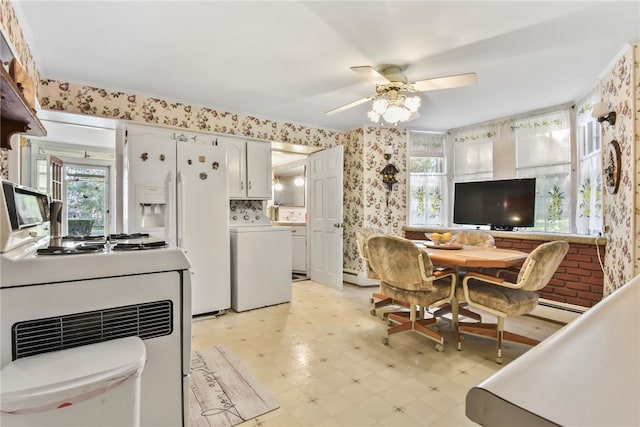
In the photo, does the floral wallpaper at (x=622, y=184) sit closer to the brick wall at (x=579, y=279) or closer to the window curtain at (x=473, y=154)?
the brick wall at (x=579, y=279)

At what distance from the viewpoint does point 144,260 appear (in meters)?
1.21

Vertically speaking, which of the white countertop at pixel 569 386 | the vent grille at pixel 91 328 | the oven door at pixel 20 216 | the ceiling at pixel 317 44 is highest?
the ceiling at pixel 317 44

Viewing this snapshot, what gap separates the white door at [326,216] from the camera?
4418 mm

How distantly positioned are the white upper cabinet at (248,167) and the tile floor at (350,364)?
4.83 feet


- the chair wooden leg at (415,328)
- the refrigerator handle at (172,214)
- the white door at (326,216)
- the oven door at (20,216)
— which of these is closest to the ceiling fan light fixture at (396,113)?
the chair wooden leg at (415,328)

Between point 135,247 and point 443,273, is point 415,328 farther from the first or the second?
point 135,247

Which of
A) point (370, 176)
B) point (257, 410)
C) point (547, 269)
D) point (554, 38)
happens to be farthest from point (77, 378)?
point (370, 176)

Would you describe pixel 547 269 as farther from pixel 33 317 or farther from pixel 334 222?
pixel 33 317

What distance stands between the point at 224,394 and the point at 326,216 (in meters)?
3.01

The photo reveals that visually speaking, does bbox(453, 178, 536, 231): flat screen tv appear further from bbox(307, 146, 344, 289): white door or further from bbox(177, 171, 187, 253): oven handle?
bbox(177, 171, 187, 253): oven handle

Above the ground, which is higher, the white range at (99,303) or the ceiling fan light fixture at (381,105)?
the ceiling fan light fixture at (381,105)

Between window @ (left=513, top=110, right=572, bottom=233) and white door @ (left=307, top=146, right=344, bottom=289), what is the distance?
2.40m

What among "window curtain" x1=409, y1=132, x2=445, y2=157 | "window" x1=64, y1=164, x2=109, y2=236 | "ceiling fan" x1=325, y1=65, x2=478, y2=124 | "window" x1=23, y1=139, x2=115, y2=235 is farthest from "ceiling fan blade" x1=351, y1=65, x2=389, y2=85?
"window" x1=64, y1=164, x2=109, y2=236

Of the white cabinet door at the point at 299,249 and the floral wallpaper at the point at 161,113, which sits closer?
the floral wallpaper at the point at 161,113
